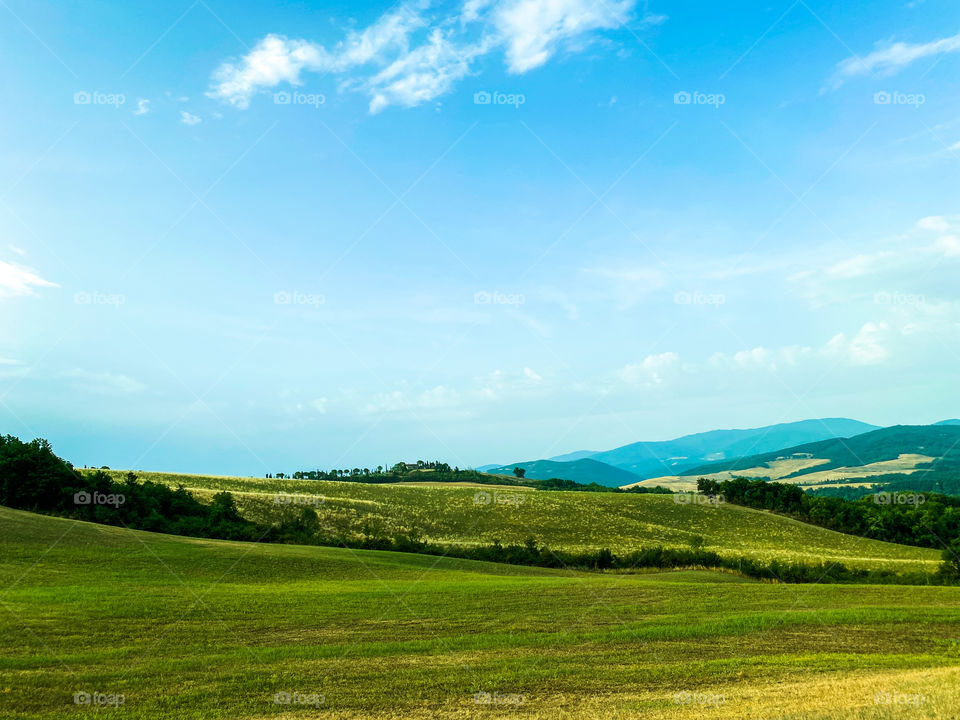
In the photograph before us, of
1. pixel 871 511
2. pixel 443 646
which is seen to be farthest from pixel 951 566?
pixel 871 511

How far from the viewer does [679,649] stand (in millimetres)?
20578

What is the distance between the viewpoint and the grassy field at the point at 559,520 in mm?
73812

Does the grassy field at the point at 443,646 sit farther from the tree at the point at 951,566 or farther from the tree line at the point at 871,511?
the tree line at the point at 871,511

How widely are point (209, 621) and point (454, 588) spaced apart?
48.2 ft

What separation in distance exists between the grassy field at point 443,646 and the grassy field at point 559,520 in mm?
35704

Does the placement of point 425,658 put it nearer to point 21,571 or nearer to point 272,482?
point 21,571

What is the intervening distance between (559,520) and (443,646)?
68.2 meters

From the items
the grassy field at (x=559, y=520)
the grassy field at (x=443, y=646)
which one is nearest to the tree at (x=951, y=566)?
the grassy field at (x=443, y=646)

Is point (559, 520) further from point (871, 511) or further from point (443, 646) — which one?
point (443, 646)

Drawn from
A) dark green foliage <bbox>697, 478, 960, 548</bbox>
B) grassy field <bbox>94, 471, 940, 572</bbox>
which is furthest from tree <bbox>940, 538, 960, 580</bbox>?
dark green foliage <bbox>697, 478, 960, 548</bbox>

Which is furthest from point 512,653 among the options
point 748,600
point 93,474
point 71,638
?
point 93,474

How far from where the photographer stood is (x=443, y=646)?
68.1 feet

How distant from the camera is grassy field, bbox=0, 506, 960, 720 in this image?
14562 millimetres

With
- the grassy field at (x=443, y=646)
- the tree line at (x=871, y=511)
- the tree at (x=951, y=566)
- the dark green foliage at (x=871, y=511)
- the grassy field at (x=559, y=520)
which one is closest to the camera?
the grassy field at (x=443, y=646)
